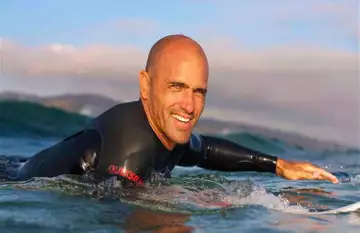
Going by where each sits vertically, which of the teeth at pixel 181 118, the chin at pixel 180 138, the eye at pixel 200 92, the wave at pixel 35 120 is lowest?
the chin at pixel 180 138

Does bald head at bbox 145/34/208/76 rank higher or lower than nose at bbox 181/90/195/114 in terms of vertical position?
higher

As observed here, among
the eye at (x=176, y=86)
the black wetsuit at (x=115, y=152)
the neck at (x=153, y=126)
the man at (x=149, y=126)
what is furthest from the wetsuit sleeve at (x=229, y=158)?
the eye at (x=176, y=86)

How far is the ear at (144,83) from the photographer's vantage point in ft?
15.6

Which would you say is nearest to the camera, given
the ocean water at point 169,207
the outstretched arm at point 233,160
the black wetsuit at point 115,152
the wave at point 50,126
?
the ocean water at point 169,207

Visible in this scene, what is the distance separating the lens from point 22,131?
51.4 feet

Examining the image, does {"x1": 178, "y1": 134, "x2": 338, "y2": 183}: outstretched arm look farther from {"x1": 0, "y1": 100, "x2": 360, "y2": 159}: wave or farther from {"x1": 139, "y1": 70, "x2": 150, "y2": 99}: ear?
{"x1": 0, "y1": 100, "x2": 360, "y2": 159}: wave

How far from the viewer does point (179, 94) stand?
14.9ft

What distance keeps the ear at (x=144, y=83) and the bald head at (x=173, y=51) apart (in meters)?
0.05

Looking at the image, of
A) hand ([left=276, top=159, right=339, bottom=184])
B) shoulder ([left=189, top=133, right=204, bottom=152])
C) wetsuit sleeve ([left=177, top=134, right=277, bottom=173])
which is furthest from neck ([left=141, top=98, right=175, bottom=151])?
hand ([left=276, top=159, right=339, bottom=184])

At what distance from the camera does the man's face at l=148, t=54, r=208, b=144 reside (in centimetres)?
452

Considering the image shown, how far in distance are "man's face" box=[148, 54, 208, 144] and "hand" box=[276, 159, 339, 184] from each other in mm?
1362

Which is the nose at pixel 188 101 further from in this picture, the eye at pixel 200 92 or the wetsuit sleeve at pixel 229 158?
the wetsuit sleeve at pixel 229 158

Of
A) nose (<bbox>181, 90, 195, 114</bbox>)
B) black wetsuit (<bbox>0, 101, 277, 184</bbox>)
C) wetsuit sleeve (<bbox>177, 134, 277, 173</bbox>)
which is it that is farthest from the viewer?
wetsuit sleeve (<bbox>177, 134, 277, 173</bbox>)

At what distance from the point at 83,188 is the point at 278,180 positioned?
2991 millimetres
